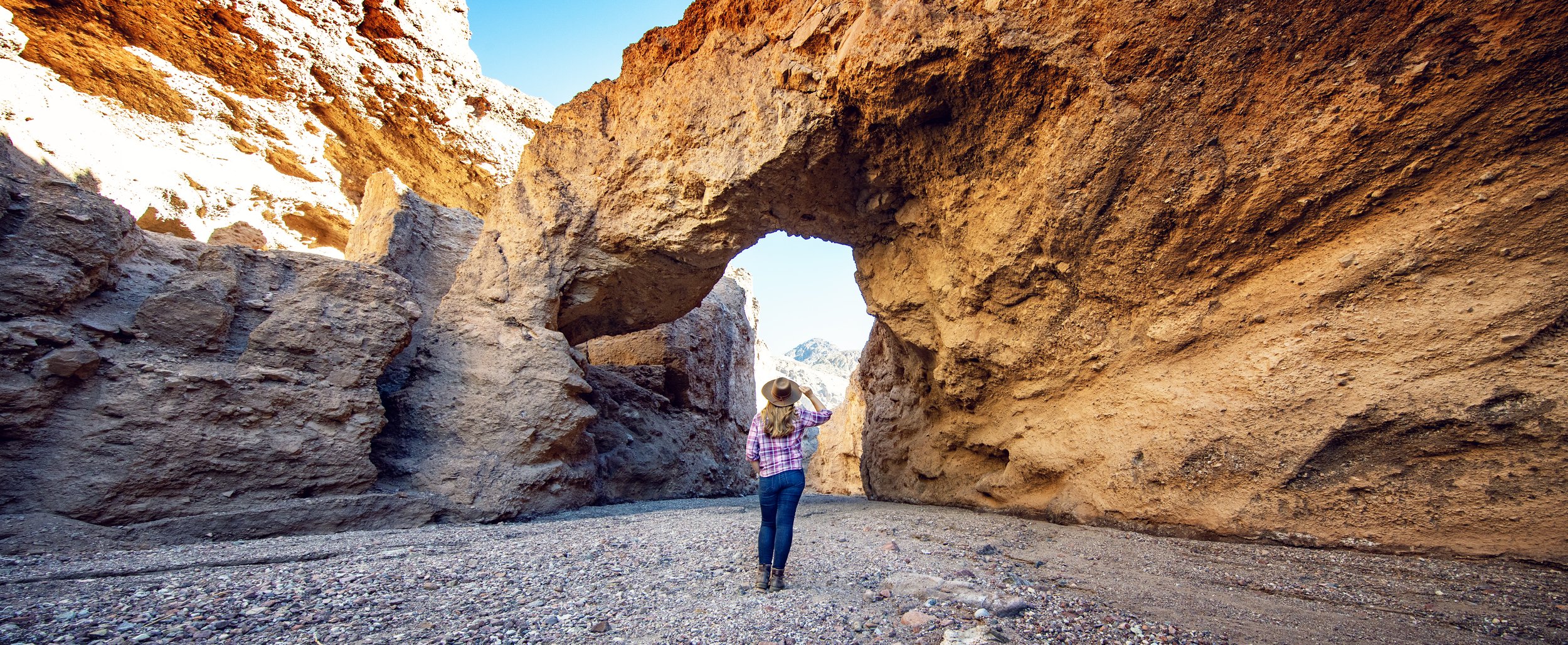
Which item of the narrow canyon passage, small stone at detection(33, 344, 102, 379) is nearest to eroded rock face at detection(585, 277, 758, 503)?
the narrow canyon passage

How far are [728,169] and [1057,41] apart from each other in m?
2.83

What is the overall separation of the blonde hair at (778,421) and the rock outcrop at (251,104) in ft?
32.7

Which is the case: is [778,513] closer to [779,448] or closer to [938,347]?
[779,448]

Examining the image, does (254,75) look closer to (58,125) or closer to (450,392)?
(58,125)

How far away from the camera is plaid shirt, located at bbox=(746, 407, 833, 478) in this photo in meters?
2.89

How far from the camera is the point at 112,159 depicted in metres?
8.27

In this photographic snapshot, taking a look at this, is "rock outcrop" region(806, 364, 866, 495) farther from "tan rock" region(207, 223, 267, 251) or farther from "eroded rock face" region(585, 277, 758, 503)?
"tan rock" region(207, 223, 267, 251)

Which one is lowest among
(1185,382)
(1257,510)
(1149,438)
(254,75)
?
(1257,510)

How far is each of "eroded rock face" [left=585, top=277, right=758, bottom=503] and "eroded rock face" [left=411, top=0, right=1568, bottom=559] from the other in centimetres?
201

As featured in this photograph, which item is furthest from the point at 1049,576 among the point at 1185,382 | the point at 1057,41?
the point at 1057,41

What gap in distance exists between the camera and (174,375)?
12.4ft

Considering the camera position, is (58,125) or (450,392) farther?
(58,125)

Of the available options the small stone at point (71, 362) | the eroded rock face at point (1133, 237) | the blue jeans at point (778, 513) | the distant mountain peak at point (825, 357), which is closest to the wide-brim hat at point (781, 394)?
the blue jeans at point (778, 513)

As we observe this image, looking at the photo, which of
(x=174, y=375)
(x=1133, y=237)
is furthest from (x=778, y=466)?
(x=174, y=375)
